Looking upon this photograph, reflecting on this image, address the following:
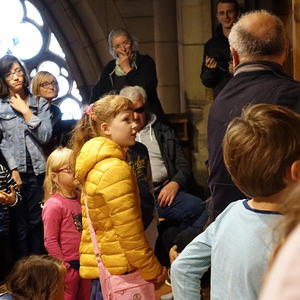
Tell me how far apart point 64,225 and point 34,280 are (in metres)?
1.09

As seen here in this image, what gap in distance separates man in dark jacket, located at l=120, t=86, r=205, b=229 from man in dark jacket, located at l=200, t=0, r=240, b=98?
22.7 inches

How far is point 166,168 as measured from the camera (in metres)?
5.41

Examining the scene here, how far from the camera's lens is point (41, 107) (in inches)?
208

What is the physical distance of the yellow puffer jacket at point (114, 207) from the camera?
3.20 meters

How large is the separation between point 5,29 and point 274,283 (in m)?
7.21

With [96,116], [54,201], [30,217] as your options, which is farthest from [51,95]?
[96,116]

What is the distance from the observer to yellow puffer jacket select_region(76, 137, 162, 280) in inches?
126

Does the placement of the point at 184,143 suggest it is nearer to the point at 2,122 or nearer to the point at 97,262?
the point at 2,122

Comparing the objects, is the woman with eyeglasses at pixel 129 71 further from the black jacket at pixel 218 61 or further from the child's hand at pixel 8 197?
the child's hand at pixel 8 197

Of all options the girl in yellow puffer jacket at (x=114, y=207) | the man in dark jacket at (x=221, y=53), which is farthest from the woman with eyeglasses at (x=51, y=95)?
the girl in yellow puffer jacket at (x=114, y=207)

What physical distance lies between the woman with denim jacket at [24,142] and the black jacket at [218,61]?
4.62 feet

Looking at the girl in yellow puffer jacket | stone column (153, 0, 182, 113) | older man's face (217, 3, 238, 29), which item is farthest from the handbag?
stone column (153, 0, 182, 113)

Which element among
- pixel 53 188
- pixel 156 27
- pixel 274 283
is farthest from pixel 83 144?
pixel 156 27

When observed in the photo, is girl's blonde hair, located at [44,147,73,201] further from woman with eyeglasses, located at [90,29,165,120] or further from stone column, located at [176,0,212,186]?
stone column, located at [176,0,212,186]
